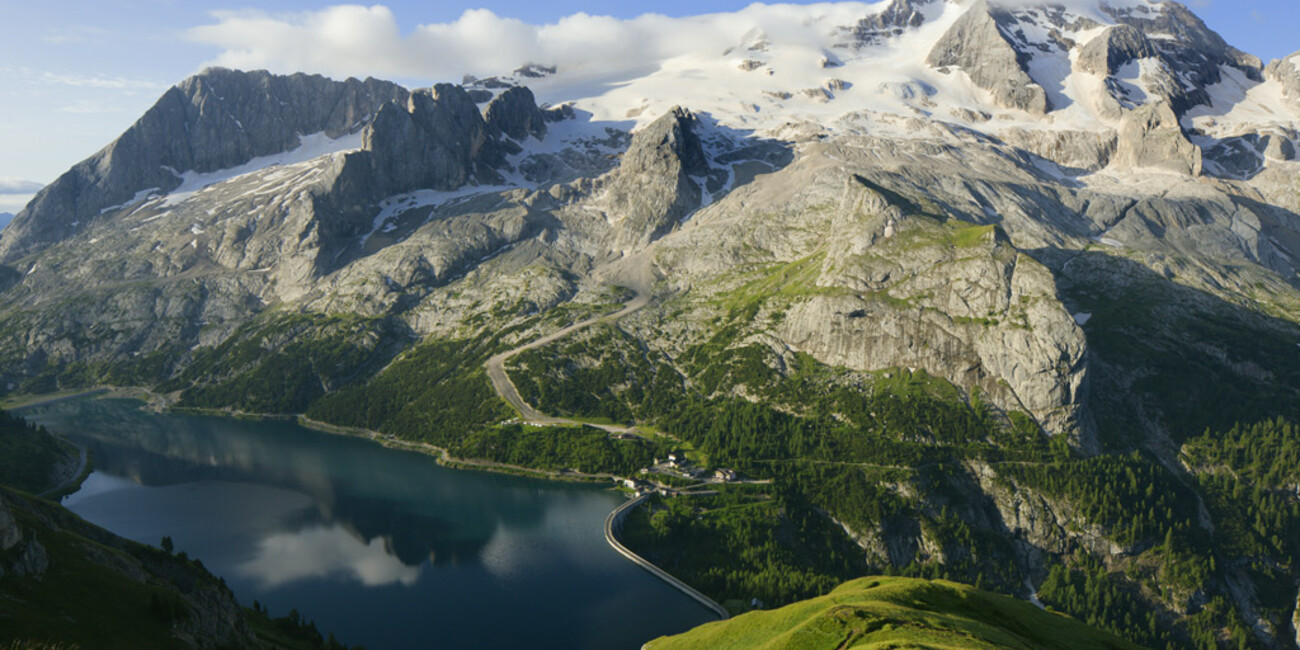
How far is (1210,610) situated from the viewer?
125062mm

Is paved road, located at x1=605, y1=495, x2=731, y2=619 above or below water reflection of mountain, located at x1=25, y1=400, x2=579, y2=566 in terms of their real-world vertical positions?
below

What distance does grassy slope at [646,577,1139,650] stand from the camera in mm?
51938

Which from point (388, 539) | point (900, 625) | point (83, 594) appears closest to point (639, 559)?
point (388, 539)

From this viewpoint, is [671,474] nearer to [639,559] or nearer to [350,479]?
[639,559]

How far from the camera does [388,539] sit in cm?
12550

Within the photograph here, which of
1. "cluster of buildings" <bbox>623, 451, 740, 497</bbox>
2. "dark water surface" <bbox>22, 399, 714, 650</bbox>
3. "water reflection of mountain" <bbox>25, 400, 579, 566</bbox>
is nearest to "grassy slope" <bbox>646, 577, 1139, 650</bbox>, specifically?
"dark water surface" <bbox>22, 399, 714, 650</bbox>

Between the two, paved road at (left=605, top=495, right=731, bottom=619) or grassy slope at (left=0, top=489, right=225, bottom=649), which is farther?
paved road at (left=605, top=495, right=731, bottom=619)

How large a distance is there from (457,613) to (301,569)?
29769 millimetres

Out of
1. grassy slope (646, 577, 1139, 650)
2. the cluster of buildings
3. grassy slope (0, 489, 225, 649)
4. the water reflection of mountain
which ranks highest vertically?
grassy slope (0, 489, 225, 649)

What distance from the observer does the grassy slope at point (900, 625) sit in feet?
170

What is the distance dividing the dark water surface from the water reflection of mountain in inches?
18.7

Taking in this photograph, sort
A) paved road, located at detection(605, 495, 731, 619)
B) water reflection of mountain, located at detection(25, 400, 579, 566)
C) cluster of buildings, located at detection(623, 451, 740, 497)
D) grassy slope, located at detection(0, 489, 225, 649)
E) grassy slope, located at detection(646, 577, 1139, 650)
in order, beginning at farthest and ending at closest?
1. cluster of buildings, located at detection(623, 451, 740, 497)
2. water reflection of mountain, located at detection(25, 400, 579, 566)
3. paved road, located at detection(605, 495, 731, 619)
4. grassy slope, located at detection(646, 577, 1139, 650)
5. grassy slope, located at detection(0, 489, 225, 649)

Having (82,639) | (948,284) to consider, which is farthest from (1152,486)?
(82,639)

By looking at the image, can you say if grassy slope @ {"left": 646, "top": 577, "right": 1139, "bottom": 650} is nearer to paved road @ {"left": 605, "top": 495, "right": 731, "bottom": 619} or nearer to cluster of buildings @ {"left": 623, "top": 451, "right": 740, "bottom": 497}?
paved road @ {"left": 605, "top": 495, "right": 731, "bottom": 619}
